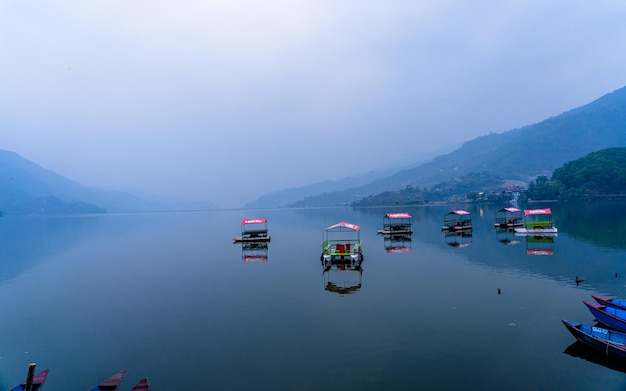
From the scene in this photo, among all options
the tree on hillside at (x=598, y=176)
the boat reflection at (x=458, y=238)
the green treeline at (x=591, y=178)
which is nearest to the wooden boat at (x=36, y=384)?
the boat reflection at (x=458, y=238)

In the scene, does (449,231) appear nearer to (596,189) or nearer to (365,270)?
(365,270)

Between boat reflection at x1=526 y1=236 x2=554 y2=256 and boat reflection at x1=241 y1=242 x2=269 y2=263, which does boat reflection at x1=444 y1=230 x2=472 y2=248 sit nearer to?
boat reflection at x1=526 y1=236 x2=554 y2=256

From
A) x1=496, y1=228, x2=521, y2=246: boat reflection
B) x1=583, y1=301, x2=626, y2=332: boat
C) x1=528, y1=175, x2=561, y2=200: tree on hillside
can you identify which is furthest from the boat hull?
x1=528, y1=175, x2=561, y2=200: tree on hillside

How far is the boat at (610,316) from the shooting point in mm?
20820

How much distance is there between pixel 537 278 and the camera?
1353 inches

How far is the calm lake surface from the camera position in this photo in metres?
17.5

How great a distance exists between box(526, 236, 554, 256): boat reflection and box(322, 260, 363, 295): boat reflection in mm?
24991

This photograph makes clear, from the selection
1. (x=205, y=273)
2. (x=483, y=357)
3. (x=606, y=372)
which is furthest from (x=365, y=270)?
(x=606, y=372)

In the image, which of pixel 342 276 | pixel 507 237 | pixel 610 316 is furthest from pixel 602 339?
pixel 507 237

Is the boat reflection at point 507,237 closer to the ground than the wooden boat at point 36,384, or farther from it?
farther from it

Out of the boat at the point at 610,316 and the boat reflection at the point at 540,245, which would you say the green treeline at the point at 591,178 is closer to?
the boat reflection at the point at 540,245

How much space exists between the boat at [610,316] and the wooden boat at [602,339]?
2476 millimetres

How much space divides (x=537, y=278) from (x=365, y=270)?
57.1 feet

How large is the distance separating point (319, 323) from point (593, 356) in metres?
15.5
